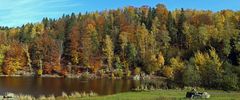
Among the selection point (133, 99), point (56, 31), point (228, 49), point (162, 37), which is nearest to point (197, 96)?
point (133, 99)

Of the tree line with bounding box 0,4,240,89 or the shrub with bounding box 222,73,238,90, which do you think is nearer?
the shrub with bounding box 222,73,238,90

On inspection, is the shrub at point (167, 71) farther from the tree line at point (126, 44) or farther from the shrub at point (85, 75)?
the shrub at point (85, 75)

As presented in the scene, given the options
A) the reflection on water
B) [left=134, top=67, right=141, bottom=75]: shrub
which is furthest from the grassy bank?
[left=134, top=67, right=141, bottom=75]: shrub

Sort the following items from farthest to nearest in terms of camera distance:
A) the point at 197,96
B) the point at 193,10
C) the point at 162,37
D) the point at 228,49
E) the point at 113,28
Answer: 1. the point at 193,10
2. the point at 113,28
3. the point at 162,37
4. the point at 228,49
5. the point at 197,96

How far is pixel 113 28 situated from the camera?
518ft

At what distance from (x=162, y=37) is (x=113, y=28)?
23.3 meters

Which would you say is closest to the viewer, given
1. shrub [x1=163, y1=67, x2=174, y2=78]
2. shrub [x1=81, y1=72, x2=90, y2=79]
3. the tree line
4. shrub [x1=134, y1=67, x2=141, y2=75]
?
shrub [x1=163, y1=67, x2=174, y2=78]

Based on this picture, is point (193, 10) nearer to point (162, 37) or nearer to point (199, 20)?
point (199, 20)

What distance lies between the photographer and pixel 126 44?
472ft

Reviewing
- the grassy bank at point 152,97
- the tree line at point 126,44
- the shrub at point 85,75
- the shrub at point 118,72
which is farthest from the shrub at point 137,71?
the grassy bank at point 152,97

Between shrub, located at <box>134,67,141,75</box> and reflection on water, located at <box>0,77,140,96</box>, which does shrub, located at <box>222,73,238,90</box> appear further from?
shrub, located at <box>134,67,141,75</box>

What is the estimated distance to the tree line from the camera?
128000 millimetres

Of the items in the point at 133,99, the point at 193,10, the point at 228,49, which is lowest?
the point at 133,99

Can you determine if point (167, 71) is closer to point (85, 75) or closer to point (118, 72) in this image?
point (118, 72)
